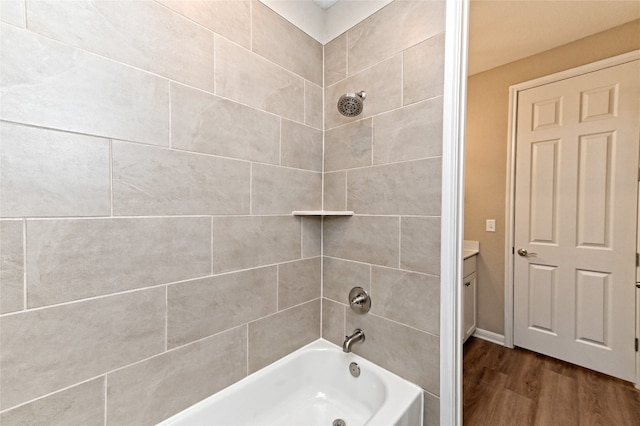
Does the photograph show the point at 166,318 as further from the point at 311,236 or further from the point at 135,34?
the point at 135,34

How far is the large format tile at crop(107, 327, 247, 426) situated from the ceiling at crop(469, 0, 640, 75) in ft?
8.44

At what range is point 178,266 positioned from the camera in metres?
0.99

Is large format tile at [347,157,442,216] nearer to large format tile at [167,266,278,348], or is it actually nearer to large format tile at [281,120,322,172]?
large format tile at [281,120,322,172]

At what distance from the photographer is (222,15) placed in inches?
43.6

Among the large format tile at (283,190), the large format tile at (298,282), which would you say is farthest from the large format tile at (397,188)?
the large format tile at (298,282)

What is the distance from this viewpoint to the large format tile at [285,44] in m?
1.24

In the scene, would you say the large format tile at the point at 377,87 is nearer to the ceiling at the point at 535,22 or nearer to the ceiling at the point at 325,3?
the ceiling at the point at 325,3

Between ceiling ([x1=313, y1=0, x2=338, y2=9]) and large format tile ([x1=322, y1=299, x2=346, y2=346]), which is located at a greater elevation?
ceiling ([x1=313, y1=0, x2=338, y2=9])

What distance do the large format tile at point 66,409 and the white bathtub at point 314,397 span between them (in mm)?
271

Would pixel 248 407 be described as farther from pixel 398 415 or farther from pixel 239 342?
pixel 398 415

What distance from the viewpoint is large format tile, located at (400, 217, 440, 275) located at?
1118mm

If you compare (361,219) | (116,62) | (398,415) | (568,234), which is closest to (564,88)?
(568,234)

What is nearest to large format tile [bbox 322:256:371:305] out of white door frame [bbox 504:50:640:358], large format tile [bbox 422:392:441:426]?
large format tile [bbox 422:392:441:426]

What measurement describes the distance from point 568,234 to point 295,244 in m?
2.28
